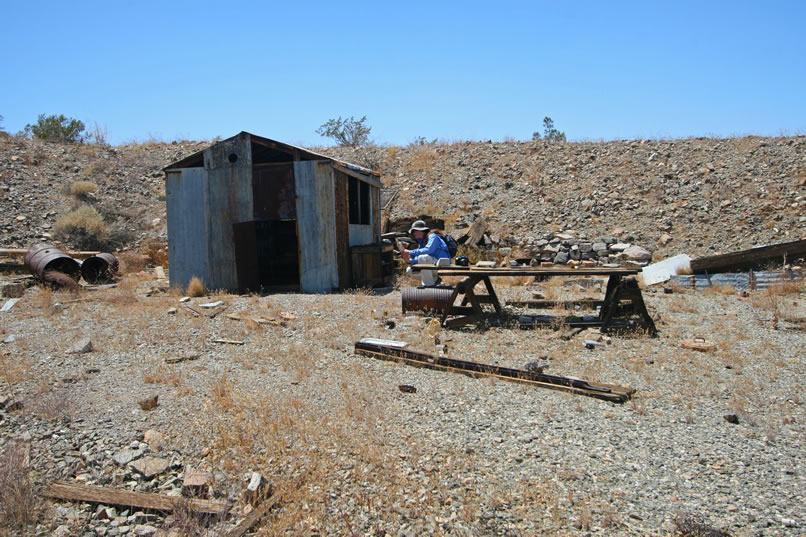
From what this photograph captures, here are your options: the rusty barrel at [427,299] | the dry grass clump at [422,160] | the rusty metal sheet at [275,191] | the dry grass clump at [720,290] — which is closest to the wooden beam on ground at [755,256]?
the dry grass clump at [720,290]

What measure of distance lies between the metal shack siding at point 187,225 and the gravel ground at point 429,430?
18.2 ft

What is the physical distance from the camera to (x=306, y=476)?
13.8 ft

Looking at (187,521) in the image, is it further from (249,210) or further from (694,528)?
(249,210)

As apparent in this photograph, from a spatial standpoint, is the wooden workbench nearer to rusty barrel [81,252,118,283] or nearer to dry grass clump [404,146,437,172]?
rusty barrel [81,252,118,283]

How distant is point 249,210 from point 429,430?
32.8 ft

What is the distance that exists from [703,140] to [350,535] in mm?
25553

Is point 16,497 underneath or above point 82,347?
underneath

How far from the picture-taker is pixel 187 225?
14125mm

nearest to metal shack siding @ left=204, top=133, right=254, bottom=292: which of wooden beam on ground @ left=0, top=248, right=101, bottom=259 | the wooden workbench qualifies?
wooden beam on ground @ left=0, top=248, right=101, bottom=259

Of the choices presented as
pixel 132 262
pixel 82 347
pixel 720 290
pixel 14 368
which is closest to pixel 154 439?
pixel 14 368

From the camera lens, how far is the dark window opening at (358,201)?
51.6 ft

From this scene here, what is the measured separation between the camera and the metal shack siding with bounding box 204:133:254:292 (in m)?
13.7

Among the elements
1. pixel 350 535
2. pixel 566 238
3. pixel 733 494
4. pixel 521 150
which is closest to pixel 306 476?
pixel 350 535

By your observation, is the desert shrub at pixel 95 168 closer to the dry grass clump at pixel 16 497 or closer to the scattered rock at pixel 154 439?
the scattered rock at pixel 154 439
